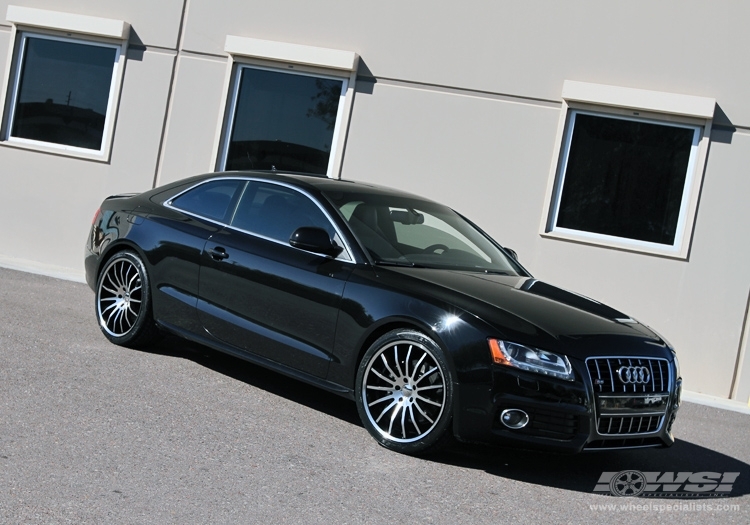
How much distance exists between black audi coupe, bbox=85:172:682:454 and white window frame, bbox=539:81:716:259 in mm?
3326

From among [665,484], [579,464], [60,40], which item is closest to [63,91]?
[60,40]

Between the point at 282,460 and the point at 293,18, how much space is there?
24.3ft

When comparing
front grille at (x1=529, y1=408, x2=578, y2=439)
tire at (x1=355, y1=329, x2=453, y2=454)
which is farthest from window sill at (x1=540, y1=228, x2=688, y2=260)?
front grille at (x1=529, y1=408, x2=578, y2=439)

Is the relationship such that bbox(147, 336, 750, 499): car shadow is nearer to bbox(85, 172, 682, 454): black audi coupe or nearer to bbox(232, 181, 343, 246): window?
bbox(85, 172, 682, 454): black audi coupe

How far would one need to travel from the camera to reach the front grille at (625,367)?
5.31 m

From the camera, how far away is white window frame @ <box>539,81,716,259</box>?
10.0m

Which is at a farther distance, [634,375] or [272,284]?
[272,284]

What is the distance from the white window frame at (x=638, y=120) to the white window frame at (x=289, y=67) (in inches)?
94.2

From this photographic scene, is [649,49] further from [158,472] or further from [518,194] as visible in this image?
[158,472]

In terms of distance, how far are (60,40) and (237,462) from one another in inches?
348

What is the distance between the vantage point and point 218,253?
6.71 metres

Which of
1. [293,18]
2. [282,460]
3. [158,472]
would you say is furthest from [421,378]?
[293,18]

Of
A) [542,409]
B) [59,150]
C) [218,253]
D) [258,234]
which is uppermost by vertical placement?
[59,150]

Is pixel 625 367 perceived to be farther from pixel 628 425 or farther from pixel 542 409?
pixel 542 409
